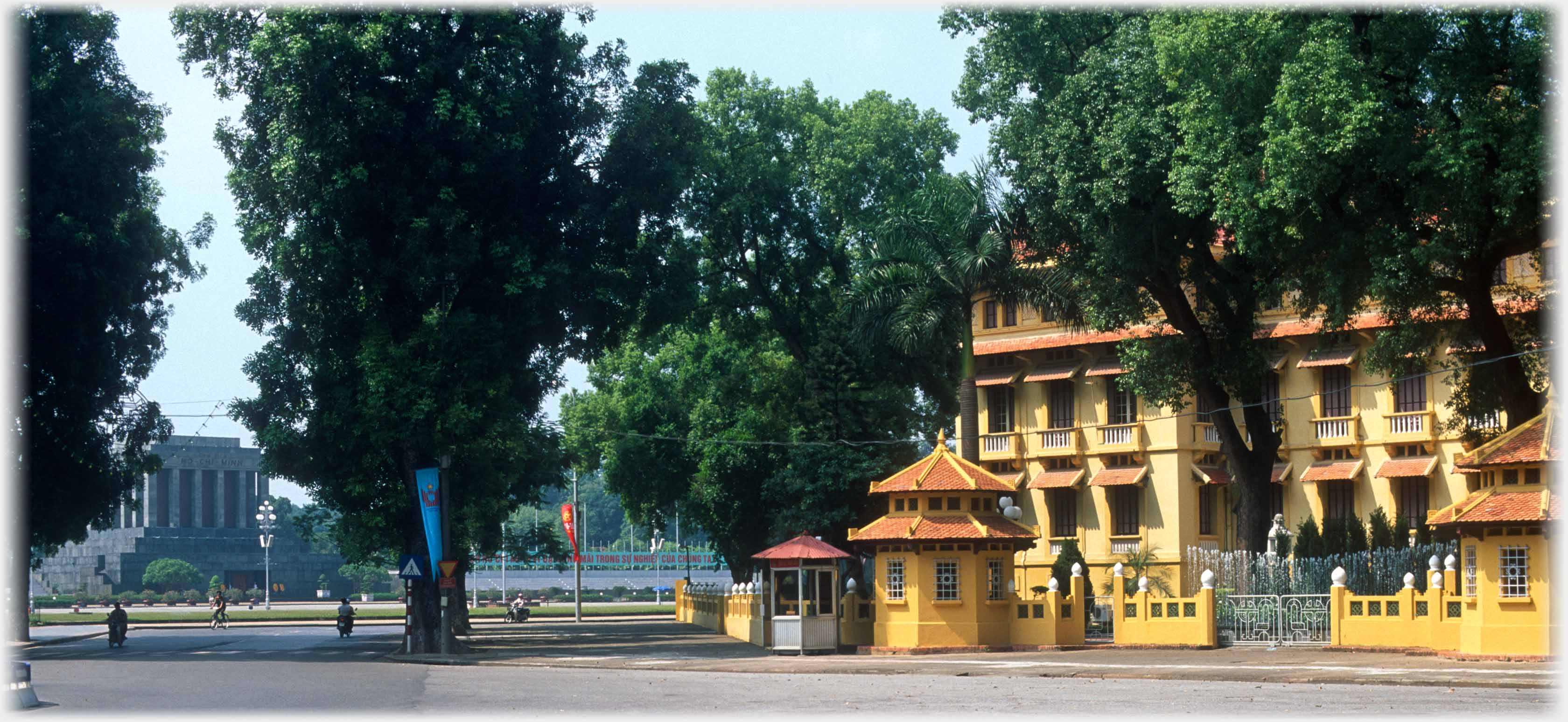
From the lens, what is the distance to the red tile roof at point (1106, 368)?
46344mm

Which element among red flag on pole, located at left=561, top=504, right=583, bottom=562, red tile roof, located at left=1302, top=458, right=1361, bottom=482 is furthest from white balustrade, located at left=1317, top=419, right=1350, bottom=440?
red flag on pole, located at left=561, top=504, right=583, bottom=562

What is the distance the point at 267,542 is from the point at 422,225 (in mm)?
53294

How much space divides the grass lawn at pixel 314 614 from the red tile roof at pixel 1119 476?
27.2 m

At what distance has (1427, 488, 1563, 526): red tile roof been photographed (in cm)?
2420

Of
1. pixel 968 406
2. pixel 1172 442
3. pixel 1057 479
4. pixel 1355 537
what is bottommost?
pixel 1355 537

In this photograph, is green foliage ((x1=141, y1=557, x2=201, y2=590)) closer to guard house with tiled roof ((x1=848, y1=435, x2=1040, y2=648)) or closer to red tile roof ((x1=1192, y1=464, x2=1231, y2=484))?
red tile roof ((x1=1192, y1=464, x2=1231, y2=484))

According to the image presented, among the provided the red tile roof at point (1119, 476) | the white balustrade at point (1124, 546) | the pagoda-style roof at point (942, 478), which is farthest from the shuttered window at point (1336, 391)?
the pagoda-style roof at point (942, 478)

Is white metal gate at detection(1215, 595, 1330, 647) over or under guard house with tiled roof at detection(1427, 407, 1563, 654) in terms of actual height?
under

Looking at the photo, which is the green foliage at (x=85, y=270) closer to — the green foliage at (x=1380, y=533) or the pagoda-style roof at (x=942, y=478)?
the pagoda-style roof at (x=942, y=478)

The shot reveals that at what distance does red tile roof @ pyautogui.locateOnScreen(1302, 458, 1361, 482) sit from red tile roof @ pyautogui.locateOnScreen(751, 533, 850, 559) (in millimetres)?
17466

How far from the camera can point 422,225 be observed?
34781mm

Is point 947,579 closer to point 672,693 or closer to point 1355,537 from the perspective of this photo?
point 672,693

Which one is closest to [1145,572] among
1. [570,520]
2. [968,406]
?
[968,406]

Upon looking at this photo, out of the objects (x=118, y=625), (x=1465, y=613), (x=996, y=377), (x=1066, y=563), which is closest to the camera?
(x=1465, y=613)
